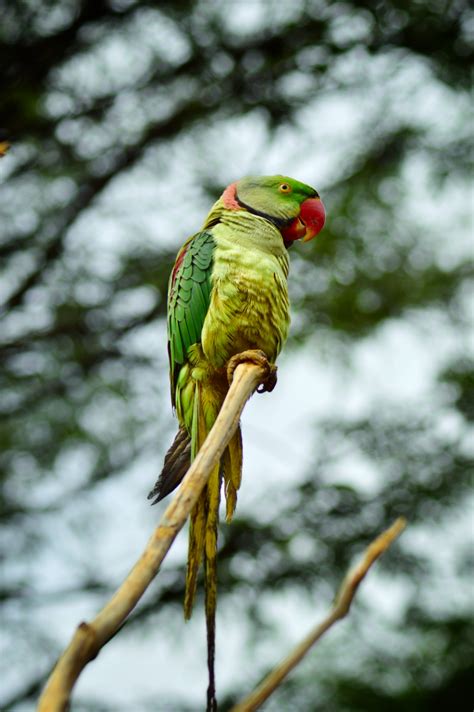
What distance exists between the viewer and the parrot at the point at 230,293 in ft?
4.94

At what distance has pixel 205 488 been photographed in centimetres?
135

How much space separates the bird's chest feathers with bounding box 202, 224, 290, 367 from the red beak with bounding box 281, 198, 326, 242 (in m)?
0.08

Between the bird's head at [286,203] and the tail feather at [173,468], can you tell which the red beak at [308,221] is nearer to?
the bird's head at [286,203]

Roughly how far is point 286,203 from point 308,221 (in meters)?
0.06

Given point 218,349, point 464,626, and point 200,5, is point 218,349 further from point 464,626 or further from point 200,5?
point 464,626

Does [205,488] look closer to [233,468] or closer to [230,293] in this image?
[233,468]

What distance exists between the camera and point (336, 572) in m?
4.71

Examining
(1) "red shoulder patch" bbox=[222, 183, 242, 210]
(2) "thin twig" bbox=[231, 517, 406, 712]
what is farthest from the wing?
(2) "thin twig" bbox=[231, 517, 406, 712]

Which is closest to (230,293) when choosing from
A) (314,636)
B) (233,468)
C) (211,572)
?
(233,468)

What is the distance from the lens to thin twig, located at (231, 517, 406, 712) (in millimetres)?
785

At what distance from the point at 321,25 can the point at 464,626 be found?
3.49 m

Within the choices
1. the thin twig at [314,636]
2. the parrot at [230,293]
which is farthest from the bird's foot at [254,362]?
the thin twig at [314,636]

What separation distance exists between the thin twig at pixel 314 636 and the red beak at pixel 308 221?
2.29 ft

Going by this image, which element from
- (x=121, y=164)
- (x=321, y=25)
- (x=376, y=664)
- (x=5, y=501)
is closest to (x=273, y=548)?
(x=376, y=664)
